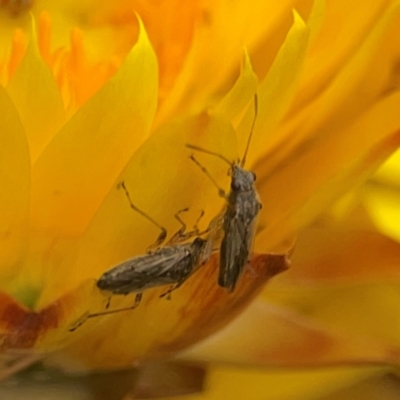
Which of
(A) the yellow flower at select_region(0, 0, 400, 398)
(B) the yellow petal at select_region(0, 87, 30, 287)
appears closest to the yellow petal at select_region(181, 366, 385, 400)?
(A) the yellow flower at select_region(0, 0, 400, 398)

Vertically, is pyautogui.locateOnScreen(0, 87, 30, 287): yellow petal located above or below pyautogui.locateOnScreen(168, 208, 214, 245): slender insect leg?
above

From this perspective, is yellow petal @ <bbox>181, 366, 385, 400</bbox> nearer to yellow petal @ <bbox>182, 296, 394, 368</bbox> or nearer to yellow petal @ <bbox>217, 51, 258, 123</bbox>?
yellow petal @ <bbox>182, 296, 394, 368</bbox>

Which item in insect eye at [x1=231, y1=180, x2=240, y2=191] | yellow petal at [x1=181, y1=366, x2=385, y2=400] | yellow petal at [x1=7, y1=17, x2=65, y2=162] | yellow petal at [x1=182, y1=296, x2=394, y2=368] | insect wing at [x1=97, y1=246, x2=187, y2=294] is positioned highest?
yellow petal at [x1=7, y1=17, x2=65, y2=162]

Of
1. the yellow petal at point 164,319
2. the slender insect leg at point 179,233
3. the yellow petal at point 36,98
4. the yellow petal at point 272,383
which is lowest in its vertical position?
the yellow petal at point 272,383

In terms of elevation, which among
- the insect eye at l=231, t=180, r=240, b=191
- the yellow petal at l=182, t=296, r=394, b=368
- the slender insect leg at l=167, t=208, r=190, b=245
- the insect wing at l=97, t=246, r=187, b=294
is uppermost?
the insect eye at l=231, t=180, r=240, b=191

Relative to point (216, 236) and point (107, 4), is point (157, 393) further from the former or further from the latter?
point (107, 4)

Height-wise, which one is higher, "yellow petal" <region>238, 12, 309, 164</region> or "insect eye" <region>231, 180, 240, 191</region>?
"yellow petal" <region>238, 12, 309, 164</region>

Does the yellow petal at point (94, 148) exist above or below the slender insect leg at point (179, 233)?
above

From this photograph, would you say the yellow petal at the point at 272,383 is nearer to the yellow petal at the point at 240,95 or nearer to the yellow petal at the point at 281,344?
the yellow petal at the point at 281,344

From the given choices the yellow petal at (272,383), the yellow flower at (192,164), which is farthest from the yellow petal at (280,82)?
the yellow petal at (272,383)

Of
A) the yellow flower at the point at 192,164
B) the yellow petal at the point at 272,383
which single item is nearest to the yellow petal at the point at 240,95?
the yellow flower at the point at 192,164
